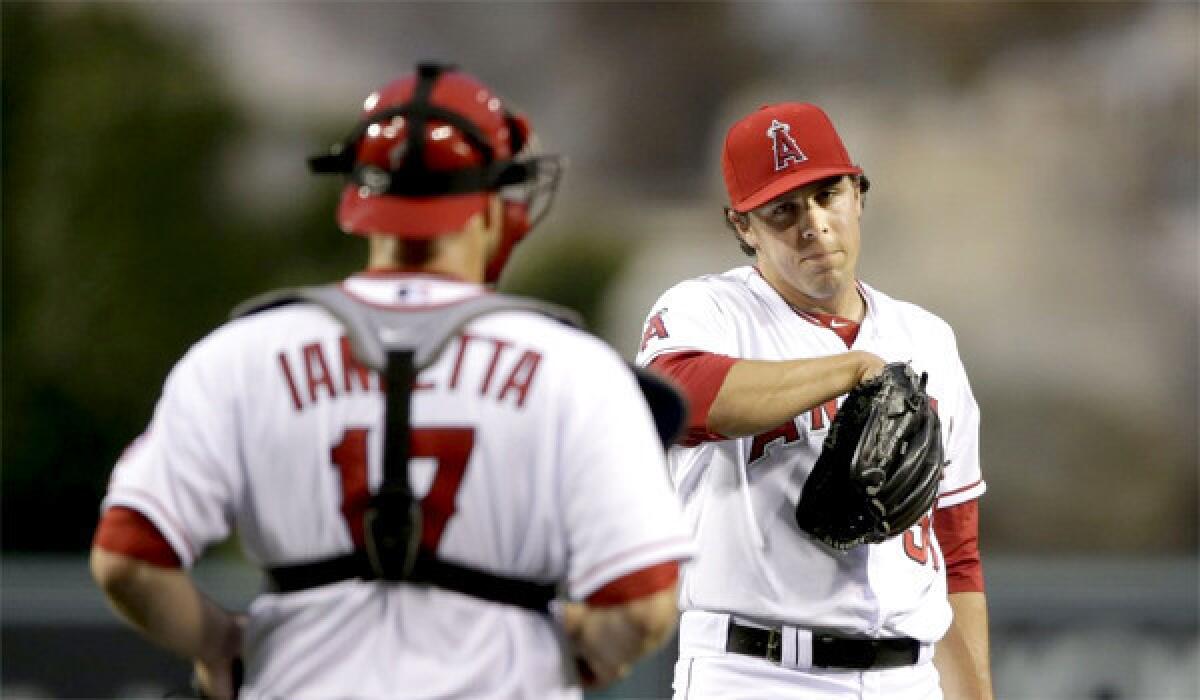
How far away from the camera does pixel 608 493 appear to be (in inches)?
83.6

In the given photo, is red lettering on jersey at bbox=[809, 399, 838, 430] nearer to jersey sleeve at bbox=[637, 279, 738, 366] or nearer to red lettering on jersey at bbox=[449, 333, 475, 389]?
jersey sleeve at bbox=[637, 279, 738, 366]

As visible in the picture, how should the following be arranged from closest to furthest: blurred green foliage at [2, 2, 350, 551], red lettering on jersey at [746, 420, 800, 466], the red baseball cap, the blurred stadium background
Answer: red lettering on jersey at [746, 420, 800, 466] → the red baseball cap → blurred green foliage at [2, 2, 350, 551] → the blurred stadium background

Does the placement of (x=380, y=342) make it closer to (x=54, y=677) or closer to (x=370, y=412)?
(x=370, y=412)

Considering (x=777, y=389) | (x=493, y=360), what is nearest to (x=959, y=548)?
(x=777, y=389)

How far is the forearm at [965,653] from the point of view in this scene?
3.74 metres

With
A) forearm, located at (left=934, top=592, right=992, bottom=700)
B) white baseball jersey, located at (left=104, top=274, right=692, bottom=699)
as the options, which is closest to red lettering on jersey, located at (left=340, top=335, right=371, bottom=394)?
white baseball jersey, located at (left=104, top=274, right=692, bottom=699)

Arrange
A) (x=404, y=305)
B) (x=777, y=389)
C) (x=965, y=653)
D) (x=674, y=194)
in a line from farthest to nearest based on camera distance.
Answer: (x=674, y=194) < (x=965, y=653) < (x=777, y=389) < (x=404, y=305)

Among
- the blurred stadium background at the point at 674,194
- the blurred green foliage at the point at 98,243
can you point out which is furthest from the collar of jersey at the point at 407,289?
the blurred green foliage at the point at 98,243

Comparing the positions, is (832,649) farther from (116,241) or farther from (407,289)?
(116,241)

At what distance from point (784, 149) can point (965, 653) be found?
124 cm

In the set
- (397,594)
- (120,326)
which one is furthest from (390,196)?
(120,326)

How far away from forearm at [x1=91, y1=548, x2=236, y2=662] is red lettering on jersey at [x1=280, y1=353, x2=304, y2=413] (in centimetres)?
28

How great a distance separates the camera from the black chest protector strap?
2.12 metres

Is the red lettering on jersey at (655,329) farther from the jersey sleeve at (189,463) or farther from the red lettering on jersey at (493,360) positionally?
the jersey sleeve at (189,463)
